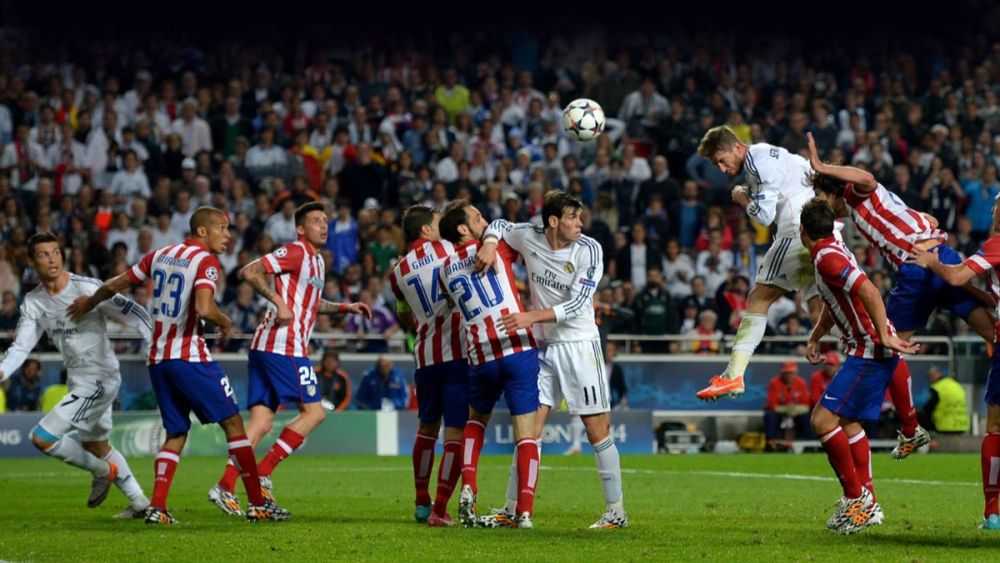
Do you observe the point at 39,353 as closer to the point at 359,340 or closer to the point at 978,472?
the point at 359,340

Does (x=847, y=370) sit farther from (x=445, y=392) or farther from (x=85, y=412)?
(x=85, y=412)

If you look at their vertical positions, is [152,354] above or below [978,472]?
above

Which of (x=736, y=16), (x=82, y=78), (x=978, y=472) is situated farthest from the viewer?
(x=736, y=16)

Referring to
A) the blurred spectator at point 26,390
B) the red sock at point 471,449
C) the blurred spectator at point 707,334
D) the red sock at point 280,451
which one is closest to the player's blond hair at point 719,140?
the red sock at point 471,449

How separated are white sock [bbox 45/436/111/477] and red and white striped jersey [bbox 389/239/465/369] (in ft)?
9.59

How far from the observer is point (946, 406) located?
908 inches

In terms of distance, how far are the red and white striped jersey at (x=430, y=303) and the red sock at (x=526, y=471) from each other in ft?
3.91

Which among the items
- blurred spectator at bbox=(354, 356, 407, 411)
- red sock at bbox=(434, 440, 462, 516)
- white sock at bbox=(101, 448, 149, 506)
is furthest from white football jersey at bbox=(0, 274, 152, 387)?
blurred spectator at bbox=(354, 356, 407, 411)

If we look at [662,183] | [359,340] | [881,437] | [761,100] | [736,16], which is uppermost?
[736,16]

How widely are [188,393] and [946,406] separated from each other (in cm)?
1447

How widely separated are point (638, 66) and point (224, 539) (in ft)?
70.7

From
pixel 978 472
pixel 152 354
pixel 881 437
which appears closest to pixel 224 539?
pixel 152 354

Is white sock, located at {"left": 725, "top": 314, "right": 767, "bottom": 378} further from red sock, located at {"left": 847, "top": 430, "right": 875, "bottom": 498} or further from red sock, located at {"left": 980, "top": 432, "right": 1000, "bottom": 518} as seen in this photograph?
red sock, located at {"left": 980, "top": 432, "right": 1000, "bottom": 518}

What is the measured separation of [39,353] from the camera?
74.3ft
